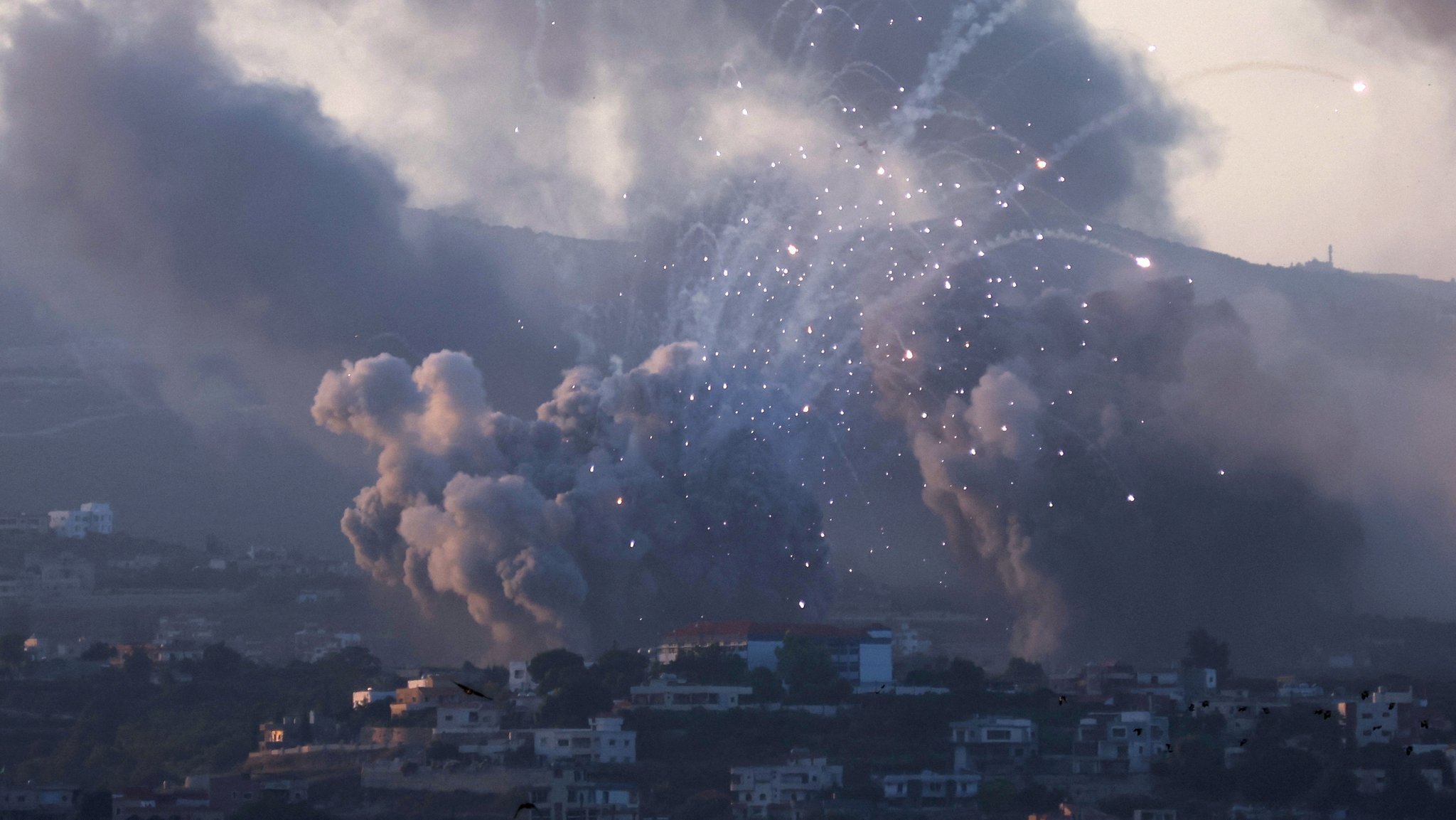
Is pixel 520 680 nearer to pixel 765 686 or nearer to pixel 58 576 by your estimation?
pixel 765 686

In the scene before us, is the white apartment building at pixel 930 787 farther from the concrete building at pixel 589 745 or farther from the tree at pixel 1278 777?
the concrete building at pixel 589 745

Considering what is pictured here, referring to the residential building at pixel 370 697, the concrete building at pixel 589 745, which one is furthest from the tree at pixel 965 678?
the residential building at pixel 370 697

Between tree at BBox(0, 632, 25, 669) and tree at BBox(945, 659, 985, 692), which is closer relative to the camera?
tree at BBox(945, 659, 985, 692)

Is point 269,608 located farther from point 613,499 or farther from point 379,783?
point 379,783

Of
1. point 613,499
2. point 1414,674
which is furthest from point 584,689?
point 1414,674

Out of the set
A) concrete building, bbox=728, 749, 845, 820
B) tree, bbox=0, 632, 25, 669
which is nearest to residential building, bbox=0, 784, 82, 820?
concrete building, bbox=728, 749, 845, 820

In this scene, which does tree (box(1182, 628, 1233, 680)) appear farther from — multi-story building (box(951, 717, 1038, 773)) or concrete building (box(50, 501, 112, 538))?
concrete building (box(50, 501, 112, 538))
